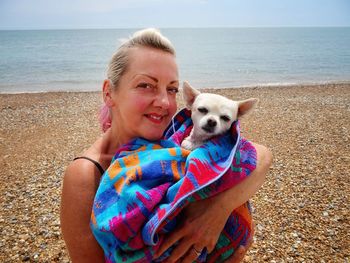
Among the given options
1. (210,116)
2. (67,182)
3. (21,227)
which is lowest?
(21,227)

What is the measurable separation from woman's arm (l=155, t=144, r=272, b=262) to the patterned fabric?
4 cm

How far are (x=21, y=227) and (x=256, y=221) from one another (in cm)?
368

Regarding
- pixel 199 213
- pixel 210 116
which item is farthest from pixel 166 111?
pixel 199 213

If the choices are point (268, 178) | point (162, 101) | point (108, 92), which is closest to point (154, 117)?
point (162, 101)

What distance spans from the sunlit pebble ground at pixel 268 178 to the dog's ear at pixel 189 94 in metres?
2.33

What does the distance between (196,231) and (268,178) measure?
4653 millimetres

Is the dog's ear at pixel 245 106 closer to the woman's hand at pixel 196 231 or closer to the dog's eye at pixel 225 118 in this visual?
the dog's eye at pixel 225 118

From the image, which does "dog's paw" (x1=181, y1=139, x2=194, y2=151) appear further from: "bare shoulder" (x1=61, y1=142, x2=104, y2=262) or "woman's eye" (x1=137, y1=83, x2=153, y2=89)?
"bare shoulder" (x1=61, y1=142, x2=104, y2=262)

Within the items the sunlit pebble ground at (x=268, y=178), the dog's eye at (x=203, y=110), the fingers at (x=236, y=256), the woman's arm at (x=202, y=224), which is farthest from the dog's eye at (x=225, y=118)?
the sunlit pebble ground at (x=268, y=178)

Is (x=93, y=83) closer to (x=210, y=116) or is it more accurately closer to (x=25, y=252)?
(x=25, y=252)

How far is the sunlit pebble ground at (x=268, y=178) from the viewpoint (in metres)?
3.76

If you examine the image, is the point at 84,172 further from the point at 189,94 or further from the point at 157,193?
the point at 189,94

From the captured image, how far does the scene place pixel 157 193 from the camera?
1.39m

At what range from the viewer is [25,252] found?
3.67m
